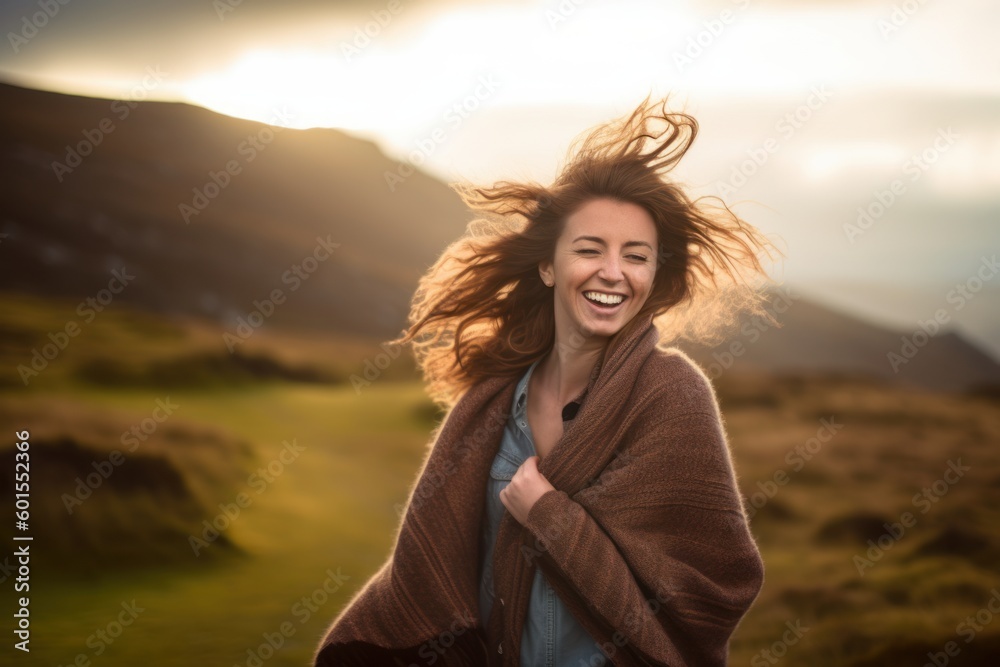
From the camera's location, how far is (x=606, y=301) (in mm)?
2475

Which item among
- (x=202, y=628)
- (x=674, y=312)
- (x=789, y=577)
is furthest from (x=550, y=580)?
(x=789, y=577)

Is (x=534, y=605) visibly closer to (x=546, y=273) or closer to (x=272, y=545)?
(x=546, y=273)

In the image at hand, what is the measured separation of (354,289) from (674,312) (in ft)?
27.4

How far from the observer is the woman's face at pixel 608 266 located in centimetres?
246
